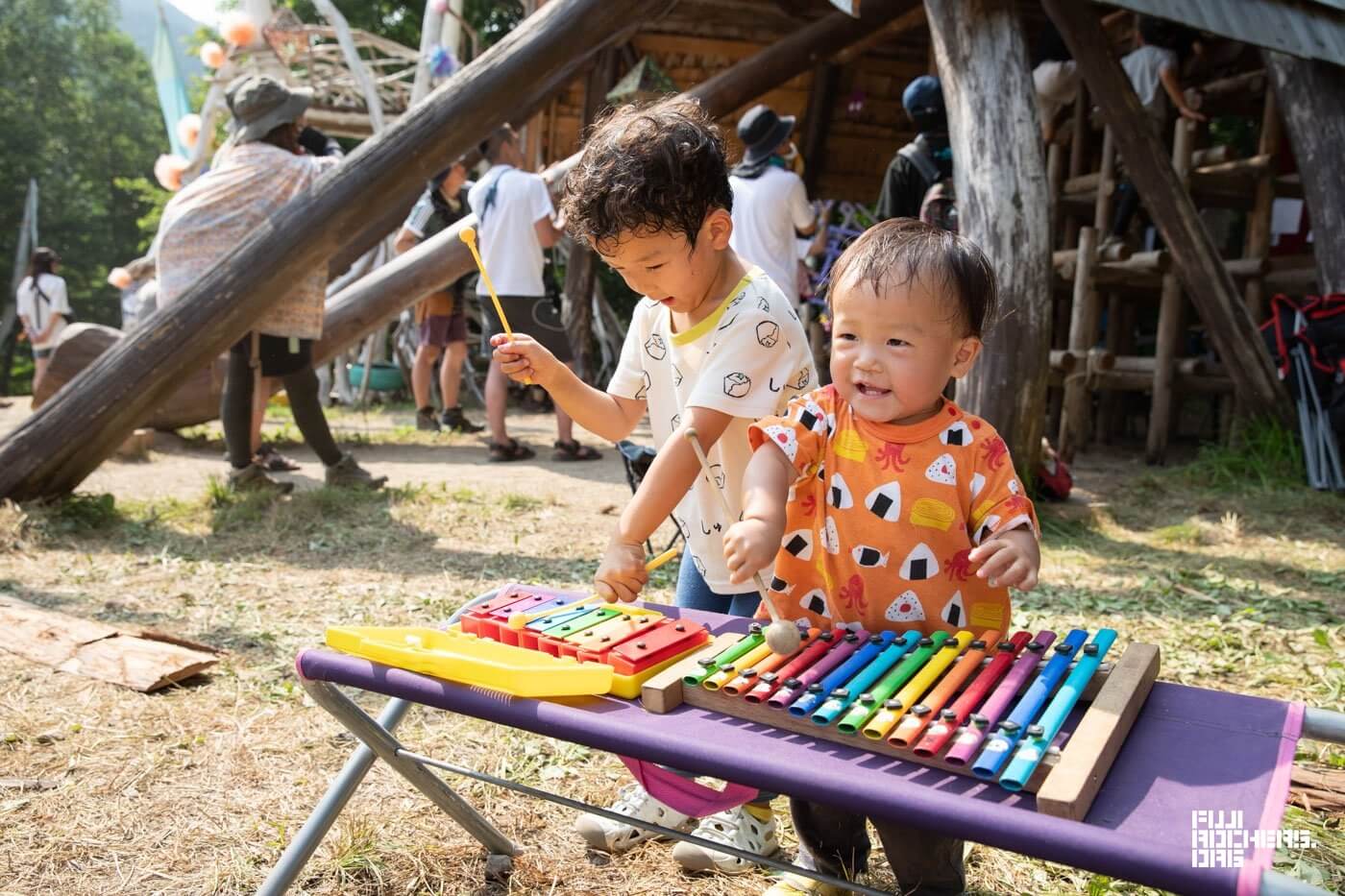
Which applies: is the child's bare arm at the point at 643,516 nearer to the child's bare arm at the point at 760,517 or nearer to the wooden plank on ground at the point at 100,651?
the child's bare arm at the point at 760,517

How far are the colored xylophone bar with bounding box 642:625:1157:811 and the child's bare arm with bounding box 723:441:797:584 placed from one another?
0.12 metres

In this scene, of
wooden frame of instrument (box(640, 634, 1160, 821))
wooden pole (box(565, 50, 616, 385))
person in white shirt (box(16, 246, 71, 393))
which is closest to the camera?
wooden frame of instrument (box(640, 634, 1160, 821))

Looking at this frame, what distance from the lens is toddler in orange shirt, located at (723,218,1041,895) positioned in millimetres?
1648

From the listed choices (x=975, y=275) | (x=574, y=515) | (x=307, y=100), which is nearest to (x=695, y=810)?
(x=975, y=275)

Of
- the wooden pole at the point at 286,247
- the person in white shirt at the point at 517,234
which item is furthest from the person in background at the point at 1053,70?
the person in white shirt at the point at 517,234

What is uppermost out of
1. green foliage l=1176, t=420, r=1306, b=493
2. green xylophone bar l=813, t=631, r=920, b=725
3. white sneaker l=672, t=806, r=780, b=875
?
green xylophone bar l=813, t=631, r=920, b=725

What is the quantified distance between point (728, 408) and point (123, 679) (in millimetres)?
2021

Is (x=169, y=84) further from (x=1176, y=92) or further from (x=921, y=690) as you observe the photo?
(x=921, y=690)

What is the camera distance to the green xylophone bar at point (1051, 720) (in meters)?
1.13

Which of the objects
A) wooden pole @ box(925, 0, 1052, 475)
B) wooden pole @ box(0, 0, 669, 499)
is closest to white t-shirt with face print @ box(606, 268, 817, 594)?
wooden pole @ box(925, 0, 1052, 475)

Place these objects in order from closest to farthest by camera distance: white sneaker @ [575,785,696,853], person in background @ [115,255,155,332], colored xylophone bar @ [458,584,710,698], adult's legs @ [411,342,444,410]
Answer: colored xylophone bar @ [458,584,710,698] → white sneaker @ [575,785,696,853] → adult's legs @ [411,342,444,410] → person in background @ [115,255,155,332]

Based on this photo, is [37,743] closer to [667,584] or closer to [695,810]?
[695,810]

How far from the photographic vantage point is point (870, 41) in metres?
8.18

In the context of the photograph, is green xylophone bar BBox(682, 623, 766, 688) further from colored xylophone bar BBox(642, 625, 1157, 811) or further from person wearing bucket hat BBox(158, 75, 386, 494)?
person wearing bucket hat BBox(158, 75, 386, 494)
